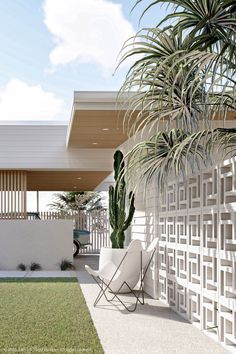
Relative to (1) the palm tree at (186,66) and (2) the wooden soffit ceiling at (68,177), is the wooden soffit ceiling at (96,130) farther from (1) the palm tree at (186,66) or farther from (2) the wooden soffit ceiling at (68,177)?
(1) the palm tree at (186,66)

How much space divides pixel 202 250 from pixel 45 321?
196cm

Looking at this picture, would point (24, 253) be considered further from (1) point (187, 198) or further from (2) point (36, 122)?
(1) point (187, 198)

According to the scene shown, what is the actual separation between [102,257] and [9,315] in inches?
111

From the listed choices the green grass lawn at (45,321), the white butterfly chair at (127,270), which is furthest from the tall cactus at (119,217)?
the white butterfly chair at (127,270)

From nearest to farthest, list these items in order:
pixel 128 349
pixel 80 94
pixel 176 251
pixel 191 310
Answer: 1. pixel 128 349
2. pixel 191 310
3. pixel 176 251
4. pixel 80 94

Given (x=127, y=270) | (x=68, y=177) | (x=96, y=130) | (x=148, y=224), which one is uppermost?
(x=96, y=130)

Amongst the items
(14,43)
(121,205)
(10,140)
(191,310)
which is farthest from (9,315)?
(10,140)

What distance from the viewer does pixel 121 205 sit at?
1151 centimetres

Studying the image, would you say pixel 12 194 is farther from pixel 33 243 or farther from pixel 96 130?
pixel 96 130

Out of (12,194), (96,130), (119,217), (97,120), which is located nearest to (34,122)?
(12,194)

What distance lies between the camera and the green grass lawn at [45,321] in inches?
216

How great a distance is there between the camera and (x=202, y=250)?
6.36 metres

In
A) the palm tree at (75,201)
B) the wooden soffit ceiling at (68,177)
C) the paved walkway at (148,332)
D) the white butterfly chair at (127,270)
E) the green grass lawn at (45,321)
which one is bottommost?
the paved walkway at (148,332)

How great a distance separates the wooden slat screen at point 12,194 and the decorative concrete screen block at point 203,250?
8414 millimetres
